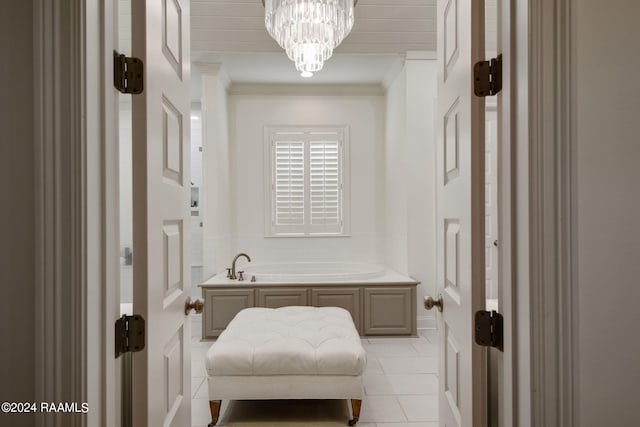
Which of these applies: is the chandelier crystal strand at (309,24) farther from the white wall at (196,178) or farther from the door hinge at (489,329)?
the white wall at (196,178)

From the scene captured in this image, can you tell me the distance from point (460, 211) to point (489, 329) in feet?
1.19

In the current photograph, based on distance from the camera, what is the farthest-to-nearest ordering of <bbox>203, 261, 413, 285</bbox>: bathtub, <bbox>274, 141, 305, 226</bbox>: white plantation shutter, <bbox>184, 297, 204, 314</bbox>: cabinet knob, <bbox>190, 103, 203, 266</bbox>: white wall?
<bbox>190, 103, 203, 266</bbox>: white wall < <bbox>274, 141, 305, 226</bbox>: white plantation shutter < <bbox>203, 261, 413, 285</bbox>: bathtub < <bbox>184, 297, 204, 314</bbox>: cabinet knob

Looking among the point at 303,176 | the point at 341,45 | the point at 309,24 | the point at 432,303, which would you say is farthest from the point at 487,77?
the point at 303,176

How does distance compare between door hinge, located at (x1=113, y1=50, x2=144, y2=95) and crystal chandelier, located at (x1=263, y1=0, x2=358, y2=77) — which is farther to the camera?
crystal chandelier, located at (x1=263, y1=0, x2=358, y2=77)

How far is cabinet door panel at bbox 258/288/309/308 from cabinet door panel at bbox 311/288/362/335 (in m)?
0.10

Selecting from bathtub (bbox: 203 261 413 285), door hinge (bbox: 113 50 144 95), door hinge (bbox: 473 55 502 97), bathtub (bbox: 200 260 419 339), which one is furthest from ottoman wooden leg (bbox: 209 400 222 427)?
door hinge (bbox: 473 55 502 97)

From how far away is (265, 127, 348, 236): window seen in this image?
5.50 m

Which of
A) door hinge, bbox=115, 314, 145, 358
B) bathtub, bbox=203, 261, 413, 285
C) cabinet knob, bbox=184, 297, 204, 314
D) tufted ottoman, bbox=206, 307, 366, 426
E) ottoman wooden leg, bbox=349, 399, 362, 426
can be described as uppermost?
door hinge, bbox=115, 314, 145, 358

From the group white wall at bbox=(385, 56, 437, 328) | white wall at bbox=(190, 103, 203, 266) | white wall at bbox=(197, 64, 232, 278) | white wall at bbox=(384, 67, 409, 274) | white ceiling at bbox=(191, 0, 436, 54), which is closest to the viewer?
white ceiling at bbox=(191, 0, 436, 54)

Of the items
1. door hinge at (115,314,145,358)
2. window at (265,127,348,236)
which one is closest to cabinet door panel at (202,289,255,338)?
window at (265,127,348,236)

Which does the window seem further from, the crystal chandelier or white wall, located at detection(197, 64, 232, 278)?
the crystal chandelier

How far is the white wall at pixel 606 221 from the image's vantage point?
36.9 inches

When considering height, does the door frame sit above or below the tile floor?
above

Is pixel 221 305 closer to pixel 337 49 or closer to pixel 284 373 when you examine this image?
pixel 284 373
